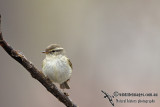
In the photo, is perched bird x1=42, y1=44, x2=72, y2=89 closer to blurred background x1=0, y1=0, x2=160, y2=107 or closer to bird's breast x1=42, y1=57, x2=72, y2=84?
bird's breast x1=42, y1=57, x2=72, y2=84

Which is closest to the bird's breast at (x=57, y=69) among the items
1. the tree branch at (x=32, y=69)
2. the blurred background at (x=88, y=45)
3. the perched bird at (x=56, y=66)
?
the perched bird at (x=56, y=66)

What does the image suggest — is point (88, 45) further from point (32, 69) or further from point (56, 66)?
point (32, 69)

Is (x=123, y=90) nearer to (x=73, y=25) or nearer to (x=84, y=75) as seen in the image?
(x=84, y=75)

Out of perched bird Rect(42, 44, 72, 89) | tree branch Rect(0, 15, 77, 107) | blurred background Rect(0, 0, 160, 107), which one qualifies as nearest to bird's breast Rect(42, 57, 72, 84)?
perched bird Rect(42, 44, 72, 89)

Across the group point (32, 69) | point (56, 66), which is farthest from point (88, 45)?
point (32, 69)

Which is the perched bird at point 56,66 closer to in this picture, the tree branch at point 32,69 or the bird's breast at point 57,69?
the bird's breast at point 57,69

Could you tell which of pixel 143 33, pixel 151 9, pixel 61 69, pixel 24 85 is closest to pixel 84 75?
pixel 24 85
